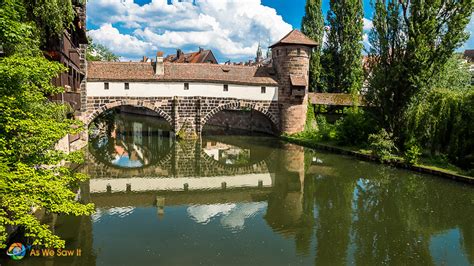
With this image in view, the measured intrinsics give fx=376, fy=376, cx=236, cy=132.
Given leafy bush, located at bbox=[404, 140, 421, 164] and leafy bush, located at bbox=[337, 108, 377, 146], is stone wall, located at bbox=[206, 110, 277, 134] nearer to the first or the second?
leafy bush, located at bbox=[337, 108, 377, 146]

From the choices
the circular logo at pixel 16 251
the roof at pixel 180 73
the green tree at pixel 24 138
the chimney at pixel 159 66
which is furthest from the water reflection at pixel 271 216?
the chimney at pixel 159 66

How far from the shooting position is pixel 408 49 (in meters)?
19.9

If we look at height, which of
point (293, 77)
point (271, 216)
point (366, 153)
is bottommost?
point (271, 216)

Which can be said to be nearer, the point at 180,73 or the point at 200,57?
the point at 180,73

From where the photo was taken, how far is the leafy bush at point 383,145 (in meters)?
20.2

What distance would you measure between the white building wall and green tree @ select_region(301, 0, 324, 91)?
8.30 meters

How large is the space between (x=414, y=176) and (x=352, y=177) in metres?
2.90

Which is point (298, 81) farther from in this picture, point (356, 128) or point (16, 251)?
point (16, 251)

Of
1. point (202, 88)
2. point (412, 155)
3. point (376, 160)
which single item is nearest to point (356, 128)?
point (376, 160)

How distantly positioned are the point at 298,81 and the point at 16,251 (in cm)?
2554

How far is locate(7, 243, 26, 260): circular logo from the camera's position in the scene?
25.6 feet

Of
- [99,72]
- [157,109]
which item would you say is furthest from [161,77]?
[99,72]

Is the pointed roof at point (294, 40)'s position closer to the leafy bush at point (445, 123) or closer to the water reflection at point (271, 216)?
the leafy bush at point (445, 123)

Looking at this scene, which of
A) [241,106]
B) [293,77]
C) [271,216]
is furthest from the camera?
[241,106]
